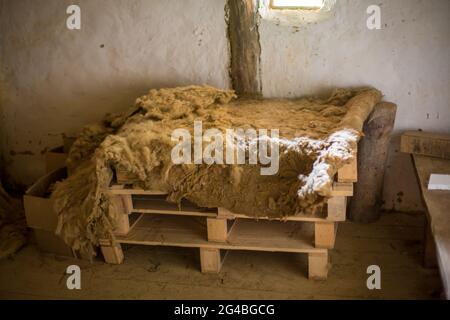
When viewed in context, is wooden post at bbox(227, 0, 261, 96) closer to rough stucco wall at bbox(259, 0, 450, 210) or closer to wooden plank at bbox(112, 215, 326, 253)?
rough stucco wall at bbox(259, 0, 450, 210)

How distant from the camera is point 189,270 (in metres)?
2.74

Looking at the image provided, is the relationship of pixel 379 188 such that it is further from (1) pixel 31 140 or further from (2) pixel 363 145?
(1) pixel 31 140

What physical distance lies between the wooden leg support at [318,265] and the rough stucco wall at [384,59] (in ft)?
3.43

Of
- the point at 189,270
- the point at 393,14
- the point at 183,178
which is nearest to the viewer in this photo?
the point at 183,178

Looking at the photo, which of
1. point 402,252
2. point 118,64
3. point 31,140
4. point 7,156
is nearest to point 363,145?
point 402,252

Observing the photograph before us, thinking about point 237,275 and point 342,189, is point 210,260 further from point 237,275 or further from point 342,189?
point 342,189

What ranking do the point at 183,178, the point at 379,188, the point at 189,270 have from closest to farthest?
the point at 183,178 → the point at 189,270 → the point at 379,188

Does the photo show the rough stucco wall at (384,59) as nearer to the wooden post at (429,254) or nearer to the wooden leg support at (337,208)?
the wooden post at (429,254)

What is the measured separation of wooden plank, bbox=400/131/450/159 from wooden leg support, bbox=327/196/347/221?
0.87 metres

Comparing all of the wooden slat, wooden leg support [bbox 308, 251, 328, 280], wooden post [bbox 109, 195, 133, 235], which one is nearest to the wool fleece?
wooden post [bbox 109, 195, 133, 235]

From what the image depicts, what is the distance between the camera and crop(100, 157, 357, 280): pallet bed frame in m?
2.44

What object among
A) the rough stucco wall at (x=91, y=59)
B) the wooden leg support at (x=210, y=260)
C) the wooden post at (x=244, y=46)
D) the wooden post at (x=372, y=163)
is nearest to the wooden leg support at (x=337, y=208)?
the wooden leg support at (x=210, y=260)

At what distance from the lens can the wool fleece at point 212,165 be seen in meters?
2.28

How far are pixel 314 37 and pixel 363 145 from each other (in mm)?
763
